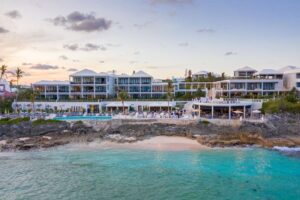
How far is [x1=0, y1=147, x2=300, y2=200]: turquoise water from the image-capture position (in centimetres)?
2003

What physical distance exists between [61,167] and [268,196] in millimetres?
17033

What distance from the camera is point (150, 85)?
62062 mm

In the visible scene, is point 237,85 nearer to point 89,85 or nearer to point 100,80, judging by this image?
point 100,80

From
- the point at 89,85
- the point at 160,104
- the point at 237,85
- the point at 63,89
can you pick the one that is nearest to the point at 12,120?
the point at 63,89

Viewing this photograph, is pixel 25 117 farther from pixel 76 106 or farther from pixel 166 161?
pixel 166 161

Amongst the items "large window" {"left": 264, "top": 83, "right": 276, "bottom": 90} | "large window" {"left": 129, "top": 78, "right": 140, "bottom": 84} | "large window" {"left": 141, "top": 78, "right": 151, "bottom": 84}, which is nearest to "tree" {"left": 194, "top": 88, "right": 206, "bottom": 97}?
"large window" {"left": 141, "top": 78, "right": 151, "bottom": 84}

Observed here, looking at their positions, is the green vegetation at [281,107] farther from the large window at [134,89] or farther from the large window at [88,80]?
the large window at [88,80]

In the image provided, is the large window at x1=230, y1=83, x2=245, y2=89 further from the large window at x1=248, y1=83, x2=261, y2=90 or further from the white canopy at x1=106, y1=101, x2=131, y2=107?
the white canopy at x1=106, y1=101, x2=131, y2=107

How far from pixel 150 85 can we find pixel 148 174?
3933cm

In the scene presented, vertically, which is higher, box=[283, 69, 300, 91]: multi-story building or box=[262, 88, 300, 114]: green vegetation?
box=[283, 69, 300, 91]: multi-story building

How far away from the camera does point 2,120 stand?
41.2 metres

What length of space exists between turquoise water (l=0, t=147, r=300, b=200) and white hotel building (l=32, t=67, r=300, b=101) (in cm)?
2626

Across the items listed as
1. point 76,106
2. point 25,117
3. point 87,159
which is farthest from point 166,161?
point 76,106

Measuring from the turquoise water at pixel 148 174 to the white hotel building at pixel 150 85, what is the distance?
86.1 feet
